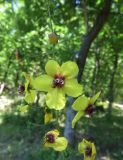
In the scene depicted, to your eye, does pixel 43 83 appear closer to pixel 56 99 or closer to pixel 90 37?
pixel 56 99

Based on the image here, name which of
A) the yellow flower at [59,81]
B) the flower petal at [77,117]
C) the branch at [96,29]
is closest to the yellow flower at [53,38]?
the yellow flower at [59,81]

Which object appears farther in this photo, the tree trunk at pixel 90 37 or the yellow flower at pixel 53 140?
the tree trunk at pixel 90 37

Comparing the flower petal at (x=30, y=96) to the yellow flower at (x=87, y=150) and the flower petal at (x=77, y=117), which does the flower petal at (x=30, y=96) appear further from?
the yellow flower at (x=87, y=150)

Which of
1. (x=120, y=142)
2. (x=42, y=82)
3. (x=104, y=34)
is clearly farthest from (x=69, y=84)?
(x=120, y=142)

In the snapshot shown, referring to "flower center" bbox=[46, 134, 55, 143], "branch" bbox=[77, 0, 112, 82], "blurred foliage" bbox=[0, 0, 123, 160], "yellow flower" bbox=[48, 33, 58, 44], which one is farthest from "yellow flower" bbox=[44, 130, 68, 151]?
"branch" bbox=[77, 0, 112, 82]

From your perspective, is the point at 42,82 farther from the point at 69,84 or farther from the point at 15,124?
the point at 15,124
